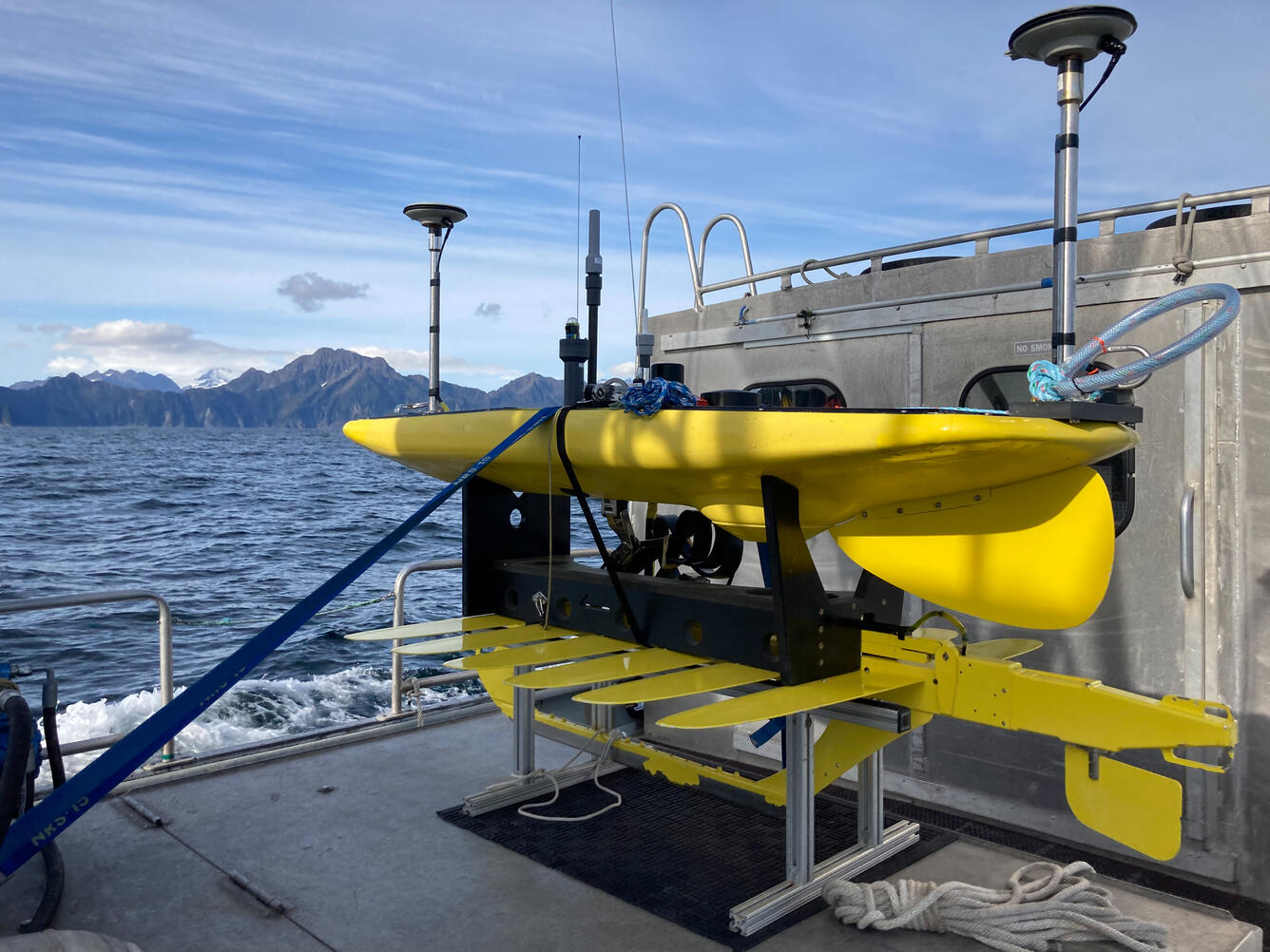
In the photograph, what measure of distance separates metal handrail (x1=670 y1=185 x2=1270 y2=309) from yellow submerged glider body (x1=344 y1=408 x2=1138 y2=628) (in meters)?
1.00

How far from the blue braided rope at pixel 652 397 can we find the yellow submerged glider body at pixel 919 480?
3 cm

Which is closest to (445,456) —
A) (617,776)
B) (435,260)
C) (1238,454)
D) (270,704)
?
(435,260)

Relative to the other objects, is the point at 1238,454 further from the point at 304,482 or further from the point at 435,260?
the point at 304,482

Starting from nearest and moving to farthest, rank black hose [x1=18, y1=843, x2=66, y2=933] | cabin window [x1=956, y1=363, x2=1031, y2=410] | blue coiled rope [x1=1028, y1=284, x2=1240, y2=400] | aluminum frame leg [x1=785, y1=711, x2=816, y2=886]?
blue coiled rope [x1=1028, y1=284, x2=1240, y2=400] < black hose [x1=18, y1=843, x2=66, y2=933] < aluminum frame leg [x1=785, y1=711, x2=816, y2=886] < cabin window [x1=956, y1=363, x2=1031, y2=410]

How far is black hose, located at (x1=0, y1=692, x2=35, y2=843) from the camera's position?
283 cm

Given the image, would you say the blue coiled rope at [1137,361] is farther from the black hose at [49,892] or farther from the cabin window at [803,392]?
the black hose at [49,892]

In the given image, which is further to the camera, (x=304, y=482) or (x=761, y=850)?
(x=304, y=482)

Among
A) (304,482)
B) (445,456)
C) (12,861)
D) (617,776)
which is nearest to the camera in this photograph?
(12,861)

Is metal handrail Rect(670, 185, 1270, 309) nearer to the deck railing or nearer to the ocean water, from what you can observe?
the deck railing

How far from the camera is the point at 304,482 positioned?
38062 mm

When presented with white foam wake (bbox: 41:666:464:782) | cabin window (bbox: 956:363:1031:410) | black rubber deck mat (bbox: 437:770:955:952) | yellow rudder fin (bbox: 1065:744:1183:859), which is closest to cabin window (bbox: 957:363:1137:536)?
cabin window (bbox: 956:363:1031:410)

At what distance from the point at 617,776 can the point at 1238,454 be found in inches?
117

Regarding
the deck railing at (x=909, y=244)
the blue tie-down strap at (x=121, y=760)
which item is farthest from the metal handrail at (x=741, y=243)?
the blue tie-down strap at (x=121, y=760)

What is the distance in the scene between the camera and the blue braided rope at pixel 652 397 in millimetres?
3139
